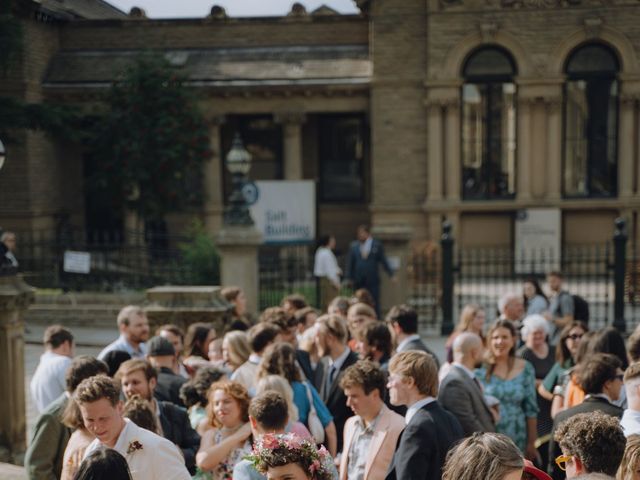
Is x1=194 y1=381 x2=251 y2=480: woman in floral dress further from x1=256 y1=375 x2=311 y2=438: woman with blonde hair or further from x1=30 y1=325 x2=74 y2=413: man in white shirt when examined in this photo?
x1=30 y1=325 x2=74 y2=413: man in white shirt

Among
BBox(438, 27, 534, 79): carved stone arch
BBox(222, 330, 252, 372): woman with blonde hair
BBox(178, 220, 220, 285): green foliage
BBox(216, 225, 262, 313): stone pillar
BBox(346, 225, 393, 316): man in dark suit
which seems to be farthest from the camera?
BBox(438, 27, 534, 79): carved stone arch

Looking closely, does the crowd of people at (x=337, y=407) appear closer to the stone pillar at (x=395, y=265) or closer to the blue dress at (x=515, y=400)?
the blue dress at (x=515, y=400)

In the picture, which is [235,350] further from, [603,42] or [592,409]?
[603,42]

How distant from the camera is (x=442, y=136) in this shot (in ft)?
74.9

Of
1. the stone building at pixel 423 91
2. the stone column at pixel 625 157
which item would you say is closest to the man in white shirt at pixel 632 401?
the stone building at pixel 423 91

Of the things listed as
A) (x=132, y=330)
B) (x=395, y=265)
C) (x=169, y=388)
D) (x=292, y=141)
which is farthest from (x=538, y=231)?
(x=169, y=388)

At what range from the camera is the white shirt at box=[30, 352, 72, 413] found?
7.18 meters

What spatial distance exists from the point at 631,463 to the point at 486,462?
2.92 ft

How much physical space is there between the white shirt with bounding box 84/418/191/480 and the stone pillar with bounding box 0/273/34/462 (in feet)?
12.6

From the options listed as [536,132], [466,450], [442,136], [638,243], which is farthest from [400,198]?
[466,450]

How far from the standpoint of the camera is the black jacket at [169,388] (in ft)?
21.9

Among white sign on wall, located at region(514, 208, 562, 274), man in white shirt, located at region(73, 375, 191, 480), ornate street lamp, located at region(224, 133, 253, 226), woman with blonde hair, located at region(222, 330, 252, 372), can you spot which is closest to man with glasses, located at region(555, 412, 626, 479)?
man in white shirt, located at region(73, 375, 191, 480)

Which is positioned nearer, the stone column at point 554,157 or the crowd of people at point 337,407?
the crowd of people at point 337,407

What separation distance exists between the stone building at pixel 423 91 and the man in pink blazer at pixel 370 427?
16.5 m
